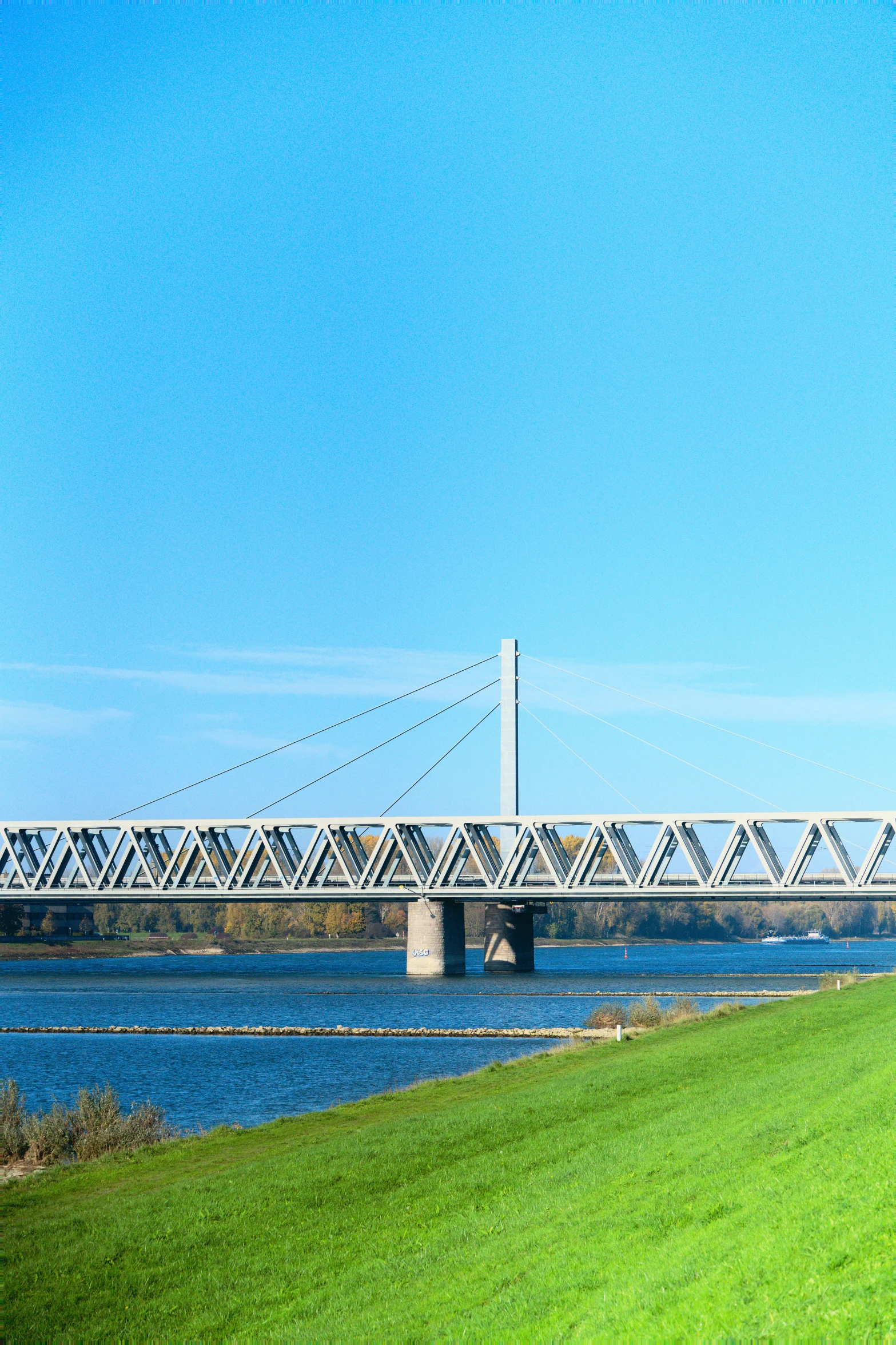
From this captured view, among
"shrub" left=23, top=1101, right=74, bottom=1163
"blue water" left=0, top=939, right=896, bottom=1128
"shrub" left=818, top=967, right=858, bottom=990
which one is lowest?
"blue water" left=0, top=939, right=896, bottom=1128

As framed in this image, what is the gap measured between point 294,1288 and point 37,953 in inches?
6112

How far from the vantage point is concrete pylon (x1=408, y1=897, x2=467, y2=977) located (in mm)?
111375

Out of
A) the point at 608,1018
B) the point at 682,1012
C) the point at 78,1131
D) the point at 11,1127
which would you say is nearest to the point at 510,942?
the point at 608,1018

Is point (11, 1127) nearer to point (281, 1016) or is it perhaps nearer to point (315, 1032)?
point (315, 1032)

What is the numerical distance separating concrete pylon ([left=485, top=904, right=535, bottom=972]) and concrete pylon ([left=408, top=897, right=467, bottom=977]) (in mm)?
3597

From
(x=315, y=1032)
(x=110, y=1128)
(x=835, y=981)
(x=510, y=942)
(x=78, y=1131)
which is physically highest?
(x=510, y=942)

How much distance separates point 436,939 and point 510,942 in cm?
800

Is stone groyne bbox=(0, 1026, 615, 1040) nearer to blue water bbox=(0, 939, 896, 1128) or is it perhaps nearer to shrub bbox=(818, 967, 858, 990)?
blue water bbox=(0, 939, 896, 1128)

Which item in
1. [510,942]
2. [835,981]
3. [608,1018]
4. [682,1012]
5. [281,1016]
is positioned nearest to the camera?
[682,1012]

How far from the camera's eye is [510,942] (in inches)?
4560

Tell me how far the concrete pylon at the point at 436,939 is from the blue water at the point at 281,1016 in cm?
206

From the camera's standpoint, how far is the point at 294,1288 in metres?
14.4

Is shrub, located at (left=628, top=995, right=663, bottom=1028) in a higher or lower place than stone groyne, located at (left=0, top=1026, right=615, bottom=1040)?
higher

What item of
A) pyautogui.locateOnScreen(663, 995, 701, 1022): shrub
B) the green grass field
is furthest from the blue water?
the green grass field
